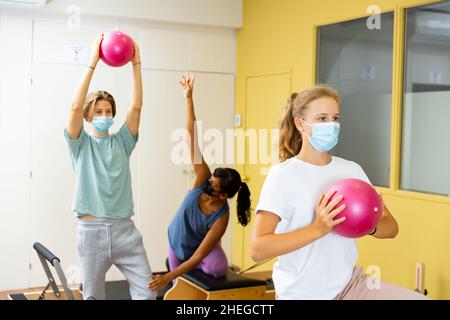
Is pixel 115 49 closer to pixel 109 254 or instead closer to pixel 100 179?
pixel 100 179

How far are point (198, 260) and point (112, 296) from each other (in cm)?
60

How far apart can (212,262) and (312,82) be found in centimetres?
180

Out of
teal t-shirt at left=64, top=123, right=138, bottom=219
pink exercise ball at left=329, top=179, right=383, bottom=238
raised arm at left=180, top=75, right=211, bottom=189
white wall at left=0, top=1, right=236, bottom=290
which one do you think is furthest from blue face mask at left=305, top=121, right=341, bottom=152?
white wall at left=0, top=1, right=236, bottom=290

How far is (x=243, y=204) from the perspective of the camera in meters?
3.69

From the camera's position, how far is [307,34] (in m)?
4.72

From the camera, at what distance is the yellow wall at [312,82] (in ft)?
11.7

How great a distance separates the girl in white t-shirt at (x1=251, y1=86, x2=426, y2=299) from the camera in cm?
175

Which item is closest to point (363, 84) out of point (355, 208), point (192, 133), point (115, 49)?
point (192, 133)

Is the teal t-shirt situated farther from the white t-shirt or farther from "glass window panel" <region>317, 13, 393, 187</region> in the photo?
"glass window panel" <region>317, 13, 393, 187</region>

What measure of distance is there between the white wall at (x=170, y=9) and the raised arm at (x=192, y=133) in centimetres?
192

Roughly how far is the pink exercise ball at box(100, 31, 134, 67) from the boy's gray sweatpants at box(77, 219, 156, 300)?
764 mm

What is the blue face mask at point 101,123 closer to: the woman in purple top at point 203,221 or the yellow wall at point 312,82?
the woman in purple top at point 203,221

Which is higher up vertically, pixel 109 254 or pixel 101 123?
pixel 101 123

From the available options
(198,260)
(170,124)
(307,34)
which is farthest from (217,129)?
(198,260)
